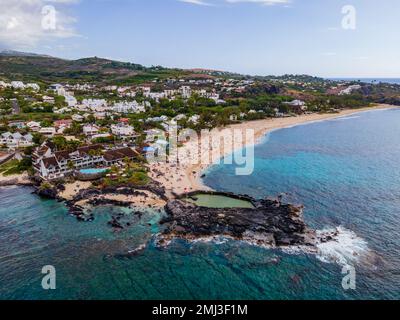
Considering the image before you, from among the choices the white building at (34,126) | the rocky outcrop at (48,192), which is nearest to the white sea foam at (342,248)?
the rocky outcrop at (48,192)

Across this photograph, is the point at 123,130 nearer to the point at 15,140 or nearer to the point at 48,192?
the point at 15,140

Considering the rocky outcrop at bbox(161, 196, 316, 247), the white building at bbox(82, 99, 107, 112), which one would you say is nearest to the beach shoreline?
the rocky outcrop at bbox(161, 196, 316, 247)

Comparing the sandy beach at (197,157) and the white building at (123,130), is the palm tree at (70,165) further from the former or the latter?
the white building at (123,130)

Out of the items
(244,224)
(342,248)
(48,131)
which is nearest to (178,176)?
(244,224)

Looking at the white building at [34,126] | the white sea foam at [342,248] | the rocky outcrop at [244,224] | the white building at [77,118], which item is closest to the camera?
the white sea foam at [342,248]

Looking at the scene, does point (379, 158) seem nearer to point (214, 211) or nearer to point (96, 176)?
point (214, 211)
